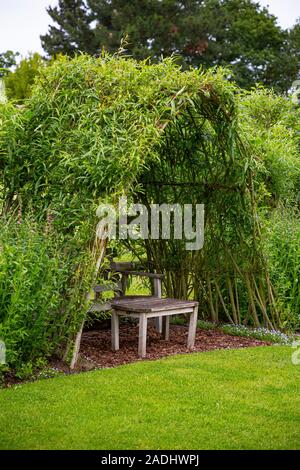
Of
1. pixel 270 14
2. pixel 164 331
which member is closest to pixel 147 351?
pixel 164 331

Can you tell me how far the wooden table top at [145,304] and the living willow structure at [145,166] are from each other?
782mm

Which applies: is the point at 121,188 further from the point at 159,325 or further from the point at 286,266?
the point at 286,266

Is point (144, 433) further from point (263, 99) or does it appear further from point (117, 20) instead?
point (117, 20)

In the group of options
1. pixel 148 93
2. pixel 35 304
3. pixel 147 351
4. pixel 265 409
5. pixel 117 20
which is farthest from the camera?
pixel 117 20

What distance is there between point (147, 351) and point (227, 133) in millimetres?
2344

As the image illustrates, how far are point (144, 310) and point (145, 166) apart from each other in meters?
1.36

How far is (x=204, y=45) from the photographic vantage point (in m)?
29.0

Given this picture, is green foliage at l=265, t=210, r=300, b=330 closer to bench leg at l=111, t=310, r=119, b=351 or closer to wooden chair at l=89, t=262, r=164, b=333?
wooden chair at l=89, t=262, r=164, b=333

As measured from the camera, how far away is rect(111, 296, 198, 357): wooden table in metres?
6.74

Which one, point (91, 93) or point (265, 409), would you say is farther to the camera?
point (91, 93)

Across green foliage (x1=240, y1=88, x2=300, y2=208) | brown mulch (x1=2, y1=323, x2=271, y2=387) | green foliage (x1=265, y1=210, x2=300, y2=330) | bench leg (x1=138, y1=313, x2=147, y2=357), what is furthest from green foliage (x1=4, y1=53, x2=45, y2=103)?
bench leg (x1=138, y1=313, x2=147, y2=357)

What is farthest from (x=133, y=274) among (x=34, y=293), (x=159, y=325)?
(x=34, y=293)

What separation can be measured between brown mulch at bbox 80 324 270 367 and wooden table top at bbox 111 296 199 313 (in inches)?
17.9

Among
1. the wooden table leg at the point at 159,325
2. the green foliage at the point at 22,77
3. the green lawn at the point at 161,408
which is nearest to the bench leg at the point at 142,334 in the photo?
the green lawn at the point at 161,408
